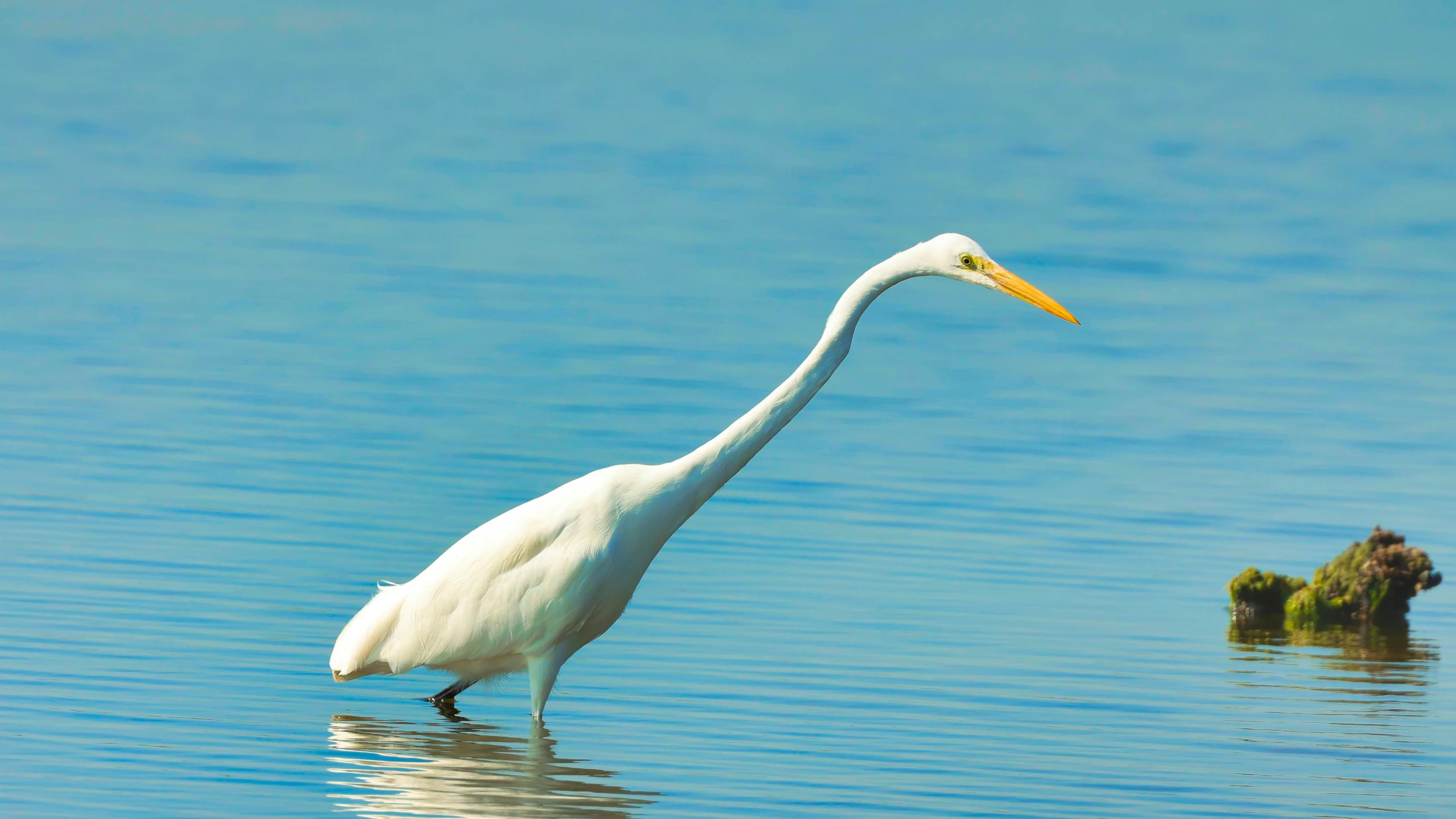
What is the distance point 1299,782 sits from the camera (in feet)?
25.4

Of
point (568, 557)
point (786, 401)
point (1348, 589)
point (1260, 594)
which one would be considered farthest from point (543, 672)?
point (1348, 589)

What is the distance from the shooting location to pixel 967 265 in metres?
8.18

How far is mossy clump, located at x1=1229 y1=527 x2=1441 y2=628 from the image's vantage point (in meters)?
11.7

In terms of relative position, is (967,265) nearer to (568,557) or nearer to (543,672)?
(568,557)

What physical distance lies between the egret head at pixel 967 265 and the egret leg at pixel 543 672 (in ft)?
8.06

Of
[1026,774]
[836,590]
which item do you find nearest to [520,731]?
[1026,774]

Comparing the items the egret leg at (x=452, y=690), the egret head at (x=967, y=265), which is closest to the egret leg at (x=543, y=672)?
the egret leg at (x=452, y=690)

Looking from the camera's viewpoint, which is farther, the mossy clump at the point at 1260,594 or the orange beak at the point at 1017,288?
the mossy clump at the point at 1260,594

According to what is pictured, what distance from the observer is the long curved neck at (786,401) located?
8250 mm

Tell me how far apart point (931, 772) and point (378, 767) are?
2341 mm

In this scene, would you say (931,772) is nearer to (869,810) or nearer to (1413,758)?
(869,810)

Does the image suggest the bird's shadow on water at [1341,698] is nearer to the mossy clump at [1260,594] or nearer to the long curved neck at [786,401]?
the mossy clump at [1260,594]

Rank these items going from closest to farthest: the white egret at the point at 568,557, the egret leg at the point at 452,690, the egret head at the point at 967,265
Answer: the white egret at the point at 568,557
the egret head at the point at 967,265
the egret leg at the point at 452,690

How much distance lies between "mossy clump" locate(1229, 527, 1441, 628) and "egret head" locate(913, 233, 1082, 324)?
4404 mm
